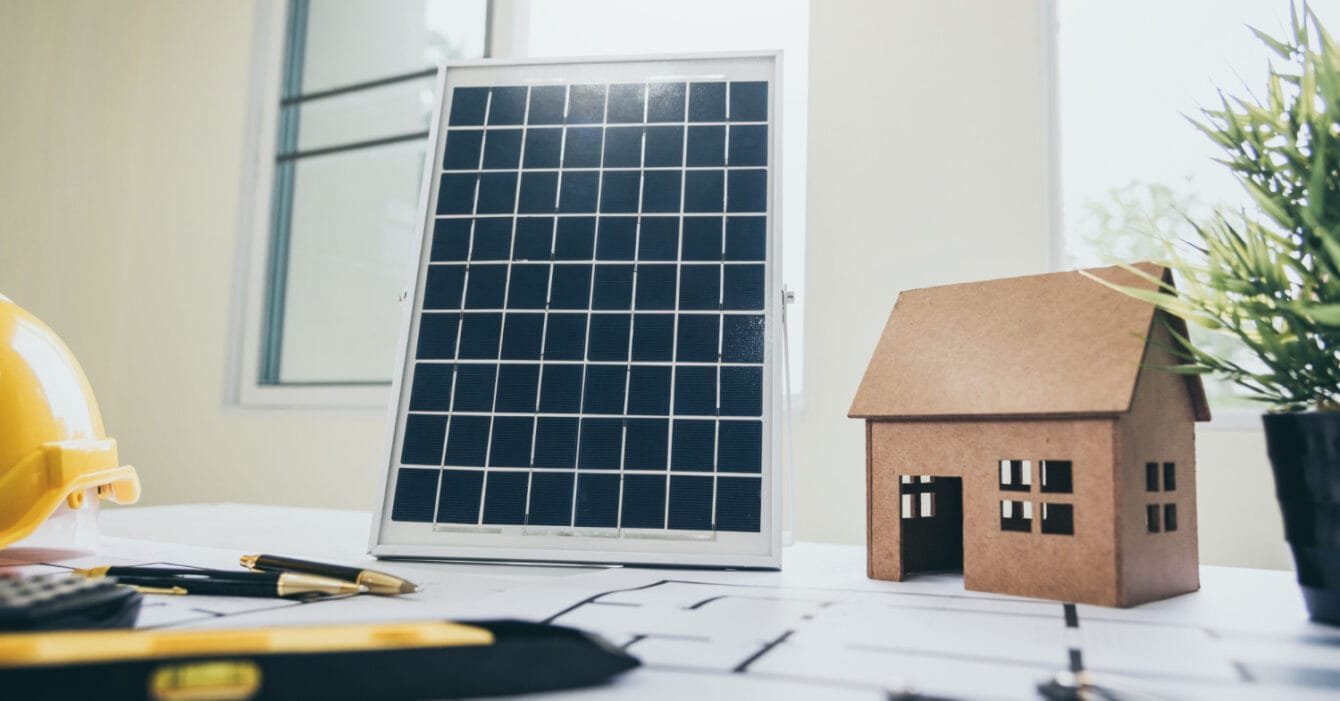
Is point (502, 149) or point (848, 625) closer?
point (848, 625)

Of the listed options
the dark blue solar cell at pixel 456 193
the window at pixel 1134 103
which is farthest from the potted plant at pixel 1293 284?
the window at pixel 1134 103

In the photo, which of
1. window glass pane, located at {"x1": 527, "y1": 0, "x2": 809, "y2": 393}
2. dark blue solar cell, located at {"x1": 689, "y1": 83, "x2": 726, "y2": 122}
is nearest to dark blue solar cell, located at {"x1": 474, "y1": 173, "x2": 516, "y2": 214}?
dark blue solar cell, located at {"x1": 689, "y1": 83, "x2": 726, "y2": 122}

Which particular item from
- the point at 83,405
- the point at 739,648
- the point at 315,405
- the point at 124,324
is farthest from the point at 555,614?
the point at 124,324

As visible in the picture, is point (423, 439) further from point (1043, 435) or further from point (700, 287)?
point (1043, 435)

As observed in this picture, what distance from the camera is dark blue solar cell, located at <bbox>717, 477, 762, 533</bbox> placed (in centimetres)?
76

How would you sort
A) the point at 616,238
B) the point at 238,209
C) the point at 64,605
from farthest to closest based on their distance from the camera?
the point at 238,209, the point at 616,238, the point at 64,605

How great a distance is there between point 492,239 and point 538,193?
71 millimetres

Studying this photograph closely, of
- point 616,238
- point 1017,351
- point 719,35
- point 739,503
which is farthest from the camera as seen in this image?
point 719,35

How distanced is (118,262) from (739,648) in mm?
2927

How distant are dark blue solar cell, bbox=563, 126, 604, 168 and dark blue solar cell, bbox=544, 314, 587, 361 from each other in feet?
0.59

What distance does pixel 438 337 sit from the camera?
2.84 ft

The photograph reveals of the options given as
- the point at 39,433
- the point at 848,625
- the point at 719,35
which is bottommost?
the point at 848,625

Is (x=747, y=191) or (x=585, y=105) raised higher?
(x=585, y=105)

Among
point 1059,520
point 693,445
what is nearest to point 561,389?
point 693,445
